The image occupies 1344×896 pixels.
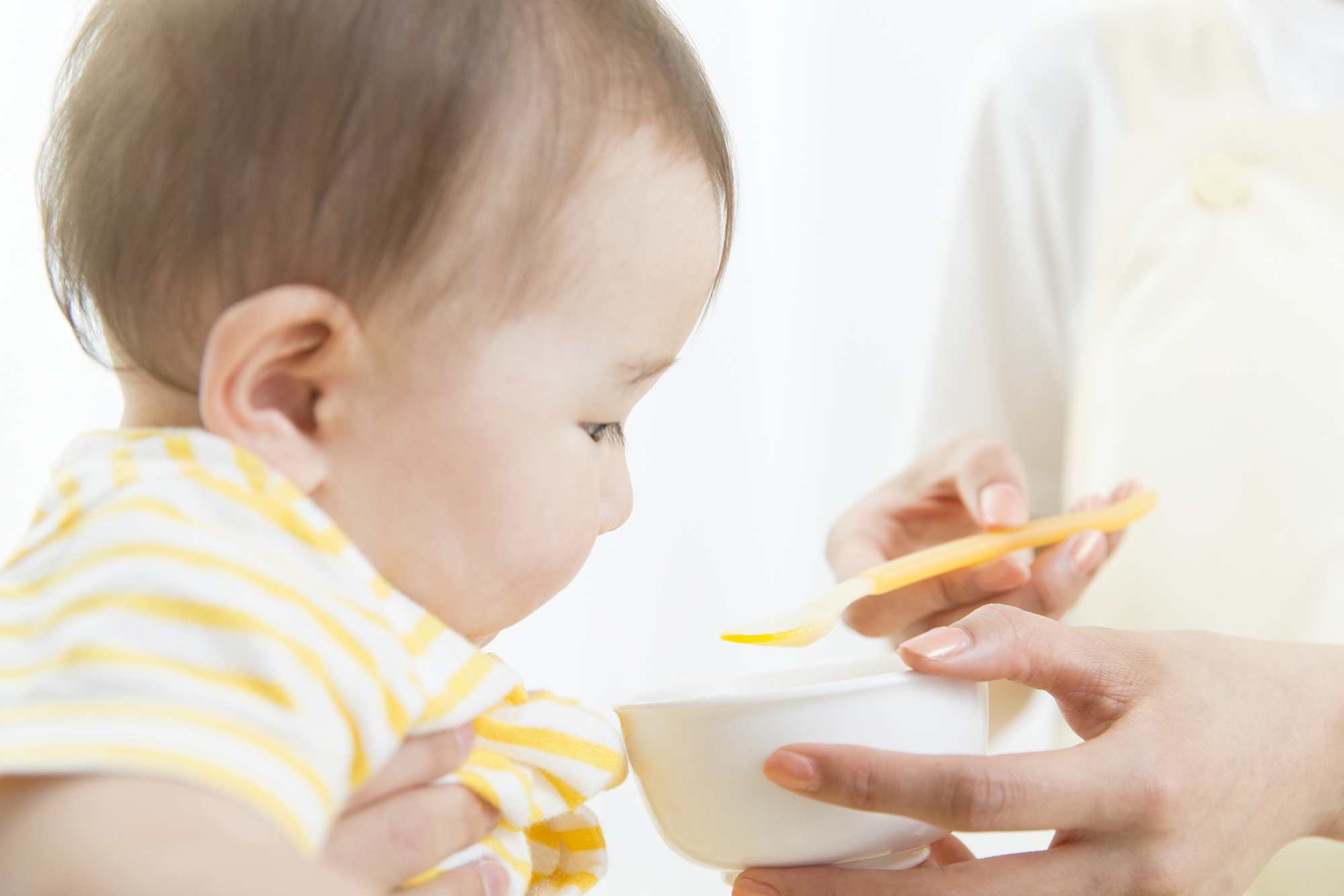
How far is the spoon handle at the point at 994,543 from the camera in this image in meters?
0.71

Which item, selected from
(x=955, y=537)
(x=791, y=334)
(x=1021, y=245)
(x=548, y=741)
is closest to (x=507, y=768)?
(x=548, y=741)

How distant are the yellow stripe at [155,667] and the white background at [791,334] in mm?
1185

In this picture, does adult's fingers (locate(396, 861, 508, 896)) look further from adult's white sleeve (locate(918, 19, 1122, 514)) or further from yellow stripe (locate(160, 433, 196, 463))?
adult's white sleeve (locate(918, 19, 1122, 514))

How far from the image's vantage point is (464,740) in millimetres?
490

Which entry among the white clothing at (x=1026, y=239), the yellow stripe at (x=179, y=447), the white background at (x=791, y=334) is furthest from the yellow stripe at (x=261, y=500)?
the white background at (x=791, y=334)

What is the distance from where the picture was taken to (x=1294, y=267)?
1011 millimetres

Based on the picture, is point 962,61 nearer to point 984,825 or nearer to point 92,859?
point 984,825

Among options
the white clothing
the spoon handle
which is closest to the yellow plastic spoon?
the spoon handle

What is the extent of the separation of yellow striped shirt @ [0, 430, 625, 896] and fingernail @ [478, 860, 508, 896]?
0.09 metres

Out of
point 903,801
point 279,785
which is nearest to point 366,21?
point 279,785

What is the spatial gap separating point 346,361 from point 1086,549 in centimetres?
62

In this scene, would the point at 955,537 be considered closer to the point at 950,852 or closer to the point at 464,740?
the point at 950,852

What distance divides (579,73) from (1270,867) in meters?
0.79

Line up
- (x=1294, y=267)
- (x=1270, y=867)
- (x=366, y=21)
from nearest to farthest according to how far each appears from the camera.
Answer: (x=366, y=21), (x=1270, y=867), (x=1294, y=267)
